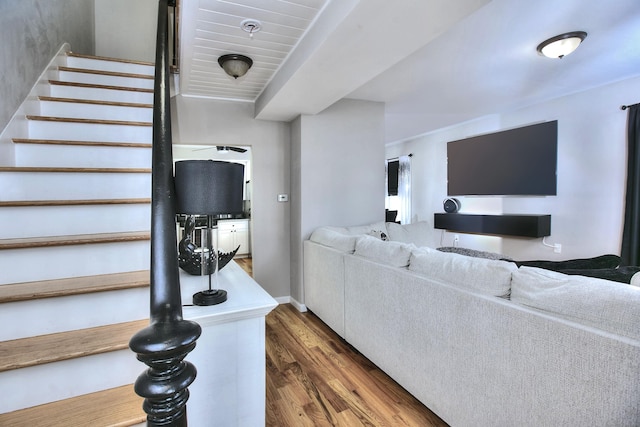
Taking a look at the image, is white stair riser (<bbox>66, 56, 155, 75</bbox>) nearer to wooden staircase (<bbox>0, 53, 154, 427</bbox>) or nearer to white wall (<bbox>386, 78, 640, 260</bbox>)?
wooden staircase (<bbox>0, 53, 154, 427</bbox>)

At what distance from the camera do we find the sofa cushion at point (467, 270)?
1.45 m

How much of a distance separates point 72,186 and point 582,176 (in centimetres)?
535

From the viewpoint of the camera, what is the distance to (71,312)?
4.31 feet

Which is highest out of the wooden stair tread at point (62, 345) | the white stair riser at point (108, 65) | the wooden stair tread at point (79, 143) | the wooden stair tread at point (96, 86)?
the white stair riser at point (108, 65)

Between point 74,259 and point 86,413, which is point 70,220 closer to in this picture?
point 74,259

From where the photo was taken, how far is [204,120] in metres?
3.49

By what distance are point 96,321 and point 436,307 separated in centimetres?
166

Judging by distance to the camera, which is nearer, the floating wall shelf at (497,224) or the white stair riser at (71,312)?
the white stair riser at (71,312)

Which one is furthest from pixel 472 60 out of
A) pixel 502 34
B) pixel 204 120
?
pixel 204 120

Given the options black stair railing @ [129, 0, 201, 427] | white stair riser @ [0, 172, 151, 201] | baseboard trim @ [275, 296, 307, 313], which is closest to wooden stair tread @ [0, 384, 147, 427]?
black stair railing @ [129, 0, 201, 427]

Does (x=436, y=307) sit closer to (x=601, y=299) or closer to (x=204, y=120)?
(x=601, y=299)

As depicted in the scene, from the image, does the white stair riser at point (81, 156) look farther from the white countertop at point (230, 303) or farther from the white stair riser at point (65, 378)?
the white stair riser at point (65, 378)

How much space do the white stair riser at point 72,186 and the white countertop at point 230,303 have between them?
754 millimetres

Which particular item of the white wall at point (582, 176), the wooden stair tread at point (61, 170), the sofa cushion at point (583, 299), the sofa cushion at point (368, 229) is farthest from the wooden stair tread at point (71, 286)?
the white wall at point (582, 176)
